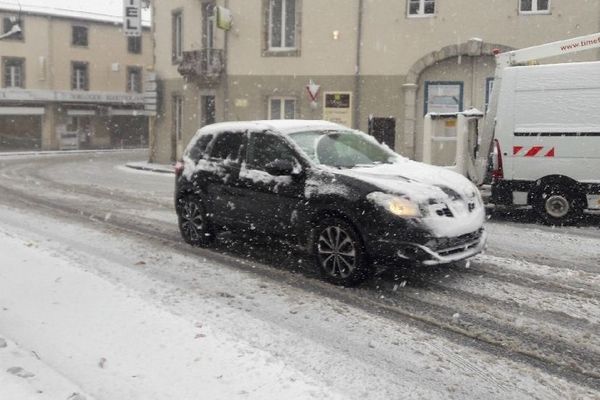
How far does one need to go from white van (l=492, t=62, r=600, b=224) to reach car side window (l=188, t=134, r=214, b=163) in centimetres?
508

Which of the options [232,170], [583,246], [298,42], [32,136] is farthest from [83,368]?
[32,136]

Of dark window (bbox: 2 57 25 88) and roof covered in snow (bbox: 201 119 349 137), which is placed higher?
dark window (bbox: 2 57 25 88)

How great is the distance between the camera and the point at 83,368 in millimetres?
4352

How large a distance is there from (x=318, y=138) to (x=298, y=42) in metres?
15.3

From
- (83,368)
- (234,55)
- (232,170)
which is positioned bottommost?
(83,368)

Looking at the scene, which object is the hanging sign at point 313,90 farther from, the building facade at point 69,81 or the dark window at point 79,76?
the dark window at point 79,76

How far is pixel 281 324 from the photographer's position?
5.34 meters

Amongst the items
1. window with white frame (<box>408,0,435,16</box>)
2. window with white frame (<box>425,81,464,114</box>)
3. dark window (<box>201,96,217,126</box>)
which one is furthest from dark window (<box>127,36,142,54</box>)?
window with white frame (<box>425,81,464,114</box>)

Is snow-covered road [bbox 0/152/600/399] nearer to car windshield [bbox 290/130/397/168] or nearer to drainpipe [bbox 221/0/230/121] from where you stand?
car windshield [bbox 290/130/397/168]

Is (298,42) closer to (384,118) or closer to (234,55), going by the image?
(234,55)

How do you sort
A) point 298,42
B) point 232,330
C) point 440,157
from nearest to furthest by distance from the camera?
point 232,330 < point 440,157 < point 298,42

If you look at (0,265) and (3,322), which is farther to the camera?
(0,265)

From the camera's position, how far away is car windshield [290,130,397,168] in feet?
23.1

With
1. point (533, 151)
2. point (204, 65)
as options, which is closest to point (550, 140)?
point (533, 151)
